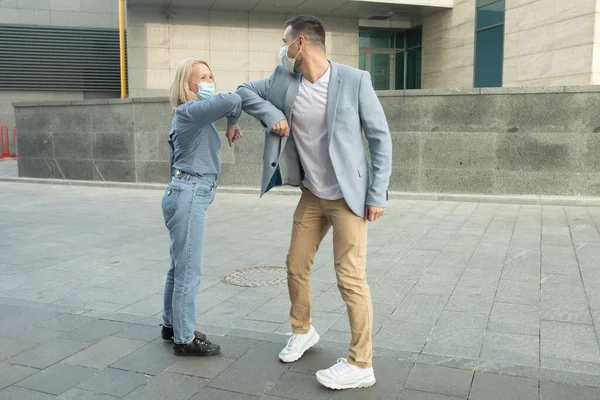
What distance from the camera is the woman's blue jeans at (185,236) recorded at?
3.62 meters

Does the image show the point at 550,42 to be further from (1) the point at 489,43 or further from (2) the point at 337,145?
(2) the point at 337,145

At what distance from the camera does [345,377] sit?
10.7 ft

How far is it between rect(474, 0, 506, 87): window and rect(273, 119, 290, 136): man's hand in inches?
648

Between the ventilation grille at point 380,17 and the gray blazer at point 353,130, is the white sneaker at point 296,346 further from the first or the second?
the ventilation grille at point 380,17

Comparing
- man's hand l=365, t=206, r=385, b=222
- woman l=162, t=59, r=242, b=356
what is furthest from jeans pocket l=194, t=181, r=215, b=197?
man's hand l=365, t=206, r=385, b=222

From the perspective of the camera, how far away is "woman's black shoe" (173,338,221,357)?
3.73m

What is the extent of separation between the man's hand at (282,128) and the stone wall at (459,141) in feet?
27.2

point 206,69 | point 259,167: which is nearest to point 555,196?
point 259,167

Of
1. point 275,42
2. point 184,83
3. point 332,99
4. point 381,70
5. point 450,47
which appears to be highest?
point 275,42

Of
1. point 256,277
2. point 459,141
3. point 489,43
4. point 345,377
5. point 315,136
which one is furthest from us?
point 489,43

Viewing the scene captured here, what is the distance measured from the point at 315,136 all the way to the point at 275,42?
18.0 metres

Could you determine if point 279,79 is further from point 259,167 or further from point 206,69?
point 259,167

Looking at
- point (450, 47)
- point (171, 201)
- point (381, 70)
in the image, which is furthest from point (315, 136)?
point (381, 70)

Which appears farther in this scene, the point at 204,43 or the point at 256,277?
the point at 204,43
